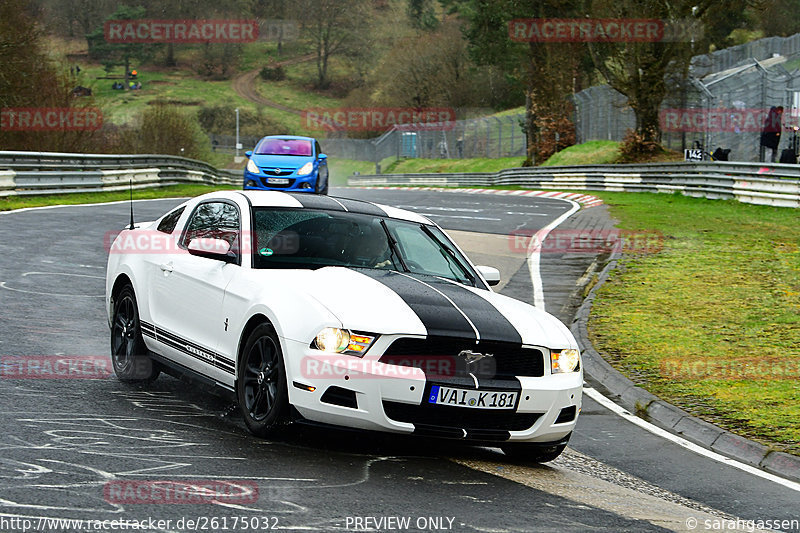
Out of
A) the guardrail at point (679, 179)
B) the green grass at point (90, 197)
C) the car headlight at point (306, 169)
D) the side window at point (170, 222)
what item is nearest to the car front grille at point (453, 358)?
the side window at point (170, 222)

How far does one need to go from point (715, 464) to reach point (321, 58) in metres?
153

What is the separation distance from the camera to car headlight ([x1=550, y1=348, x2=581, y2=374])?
689cm

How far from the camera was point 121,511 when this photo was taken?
4.94m

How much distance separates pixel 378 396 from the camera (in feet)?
20.6

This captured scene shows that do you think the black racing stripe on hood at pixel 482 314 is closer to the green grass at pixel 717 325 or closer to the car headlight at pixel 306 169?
the green grass at pixel 717 325

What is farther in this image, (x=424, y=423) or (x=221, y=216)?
(x=221, y=216)

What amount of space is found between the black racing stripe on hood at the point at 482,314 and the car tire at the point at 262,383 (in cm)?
122

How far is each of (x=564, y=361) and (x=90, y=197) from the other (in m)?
25.8

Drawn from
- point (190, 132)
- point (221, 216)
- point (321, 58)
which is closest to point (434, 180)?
point (190, 132)

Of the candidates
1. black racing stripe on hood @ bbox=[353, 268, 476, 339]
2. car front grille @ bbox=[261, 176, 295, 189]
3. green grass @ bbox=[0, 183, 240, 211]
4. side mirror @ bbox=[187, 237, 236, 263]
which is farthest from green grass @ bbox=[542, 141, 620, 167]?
black racing stripe on hood @ bbox=[353, 268, 476, 339]

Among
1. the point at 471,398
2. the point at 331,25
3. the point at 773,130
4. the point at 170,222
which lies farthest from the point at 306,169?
the point at 331,25

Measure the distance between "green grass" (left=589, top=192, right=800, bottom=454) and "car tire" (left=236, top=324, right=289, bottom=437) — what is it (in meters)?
4.05

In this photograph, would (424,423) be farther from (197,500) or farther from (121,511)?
(121,511)

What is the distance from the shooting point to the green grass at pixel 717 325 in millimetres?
9828
